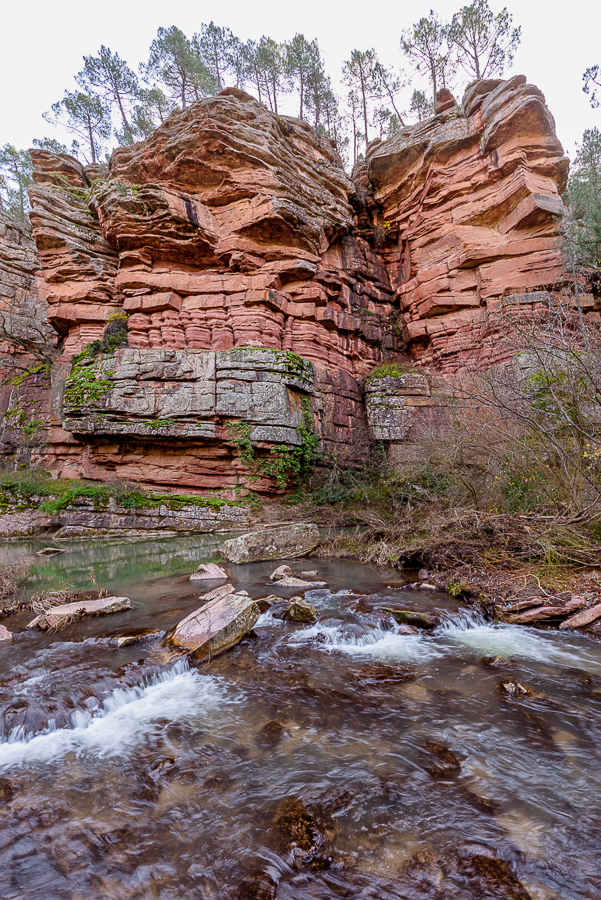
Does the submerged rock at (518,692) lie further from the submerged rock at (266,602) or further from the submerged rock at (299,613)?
the submerged rock at (266,602)

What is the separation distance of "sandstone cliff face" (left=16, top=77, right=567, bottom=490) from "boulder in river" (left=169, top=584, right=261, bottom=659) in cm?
1009

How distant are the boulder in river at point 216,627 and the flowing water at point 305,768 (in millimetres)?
173

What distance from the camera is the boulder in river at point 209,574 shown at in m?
7.99

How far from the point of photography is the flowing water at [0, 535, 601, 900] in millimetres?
1909

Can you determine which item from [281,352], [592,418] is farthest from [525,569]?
[281,352]

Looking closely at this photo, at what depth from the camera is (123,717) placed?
3.43 meters

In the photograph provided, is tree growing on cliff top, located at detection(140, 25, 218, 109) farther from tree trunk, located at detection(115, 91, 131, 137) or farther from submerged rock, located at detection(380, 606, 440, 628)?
submerged rock, located at detection(380, 606, 440, 628)

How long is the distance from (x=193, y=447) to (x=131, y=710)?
12.5 m

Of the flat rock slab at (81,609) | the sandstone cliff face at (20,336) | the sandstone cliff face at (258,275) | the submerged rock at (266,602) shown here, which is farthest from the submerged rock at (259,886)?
the sandstone cliff face at (20,336)

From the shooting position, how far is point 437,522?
8453mm

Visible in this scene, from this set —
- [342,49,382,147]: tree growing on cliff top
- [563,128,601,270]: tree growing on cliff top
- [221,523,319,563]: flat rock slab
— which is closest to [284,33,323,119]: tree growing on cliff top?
[342,49,382,147]: tree growing on cliff top

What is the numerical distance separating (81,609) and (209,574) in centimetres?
270

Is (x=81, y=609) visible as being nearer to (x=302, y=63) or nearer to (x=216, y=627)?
(x=216, y=627)

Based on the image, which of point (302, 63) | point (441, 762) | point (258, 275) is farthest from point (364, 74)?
point (441, 762)
